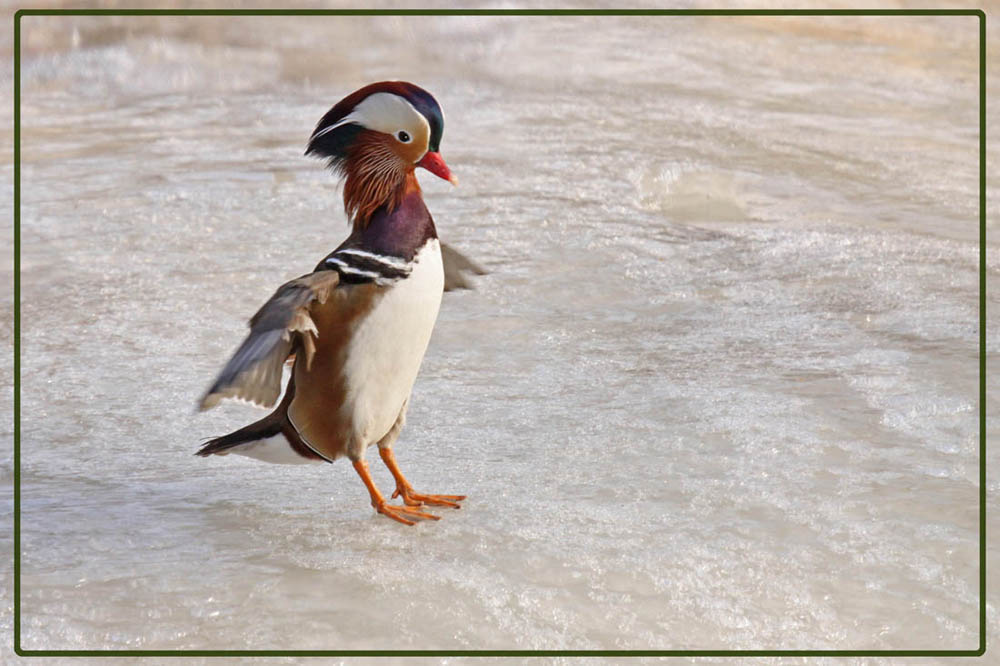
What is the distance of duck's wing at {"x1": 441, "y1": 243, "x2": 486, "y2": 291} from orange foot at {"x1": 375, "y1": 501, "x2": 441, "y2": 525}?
0.41 meters

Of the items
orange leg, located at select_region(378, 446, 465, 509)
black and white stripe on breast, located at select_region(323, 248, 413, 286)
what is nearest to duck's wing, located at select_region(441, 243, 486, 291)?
black and white stripe on breast, located at select_region(323, 248, 413, 286)

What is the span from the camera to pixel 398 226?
2.03 meters

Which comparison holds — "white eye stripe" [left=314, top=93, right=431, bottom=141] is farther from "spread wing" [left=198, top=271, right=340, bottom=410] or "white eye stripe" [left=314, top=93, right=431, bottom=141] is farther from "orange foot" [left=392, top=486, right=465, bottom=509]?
"orange foot" [left=392, top=486, right=465, bottom=509]

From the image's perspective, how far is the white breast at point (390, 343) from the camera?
2043mm

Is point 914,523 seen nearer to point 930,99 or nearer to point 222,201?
point 222,201

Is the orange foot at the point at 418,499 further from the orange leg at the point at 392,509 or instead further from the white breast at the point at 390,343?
the white breast at the point at 390,343

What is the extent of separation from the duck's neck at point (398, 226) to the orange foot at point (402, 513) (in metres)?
0.55

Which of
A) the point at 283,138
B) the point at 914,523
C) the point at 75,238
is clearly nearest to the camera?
the point at 914,523

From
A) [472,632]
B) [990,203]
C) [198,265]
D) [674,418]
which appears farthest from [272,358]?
[990,203]

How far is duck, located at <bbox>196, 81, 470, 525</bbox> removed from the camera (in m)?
1.92

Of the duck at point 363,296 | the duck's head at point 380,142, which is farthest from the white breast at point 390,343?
the duck's head at point 380,142

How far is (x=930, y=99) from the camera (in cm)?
624

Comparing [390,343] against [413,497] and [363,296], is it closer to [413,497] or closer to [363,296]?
[363,296]

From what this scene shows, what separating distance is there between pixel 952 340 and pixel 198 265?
7.03 ft
